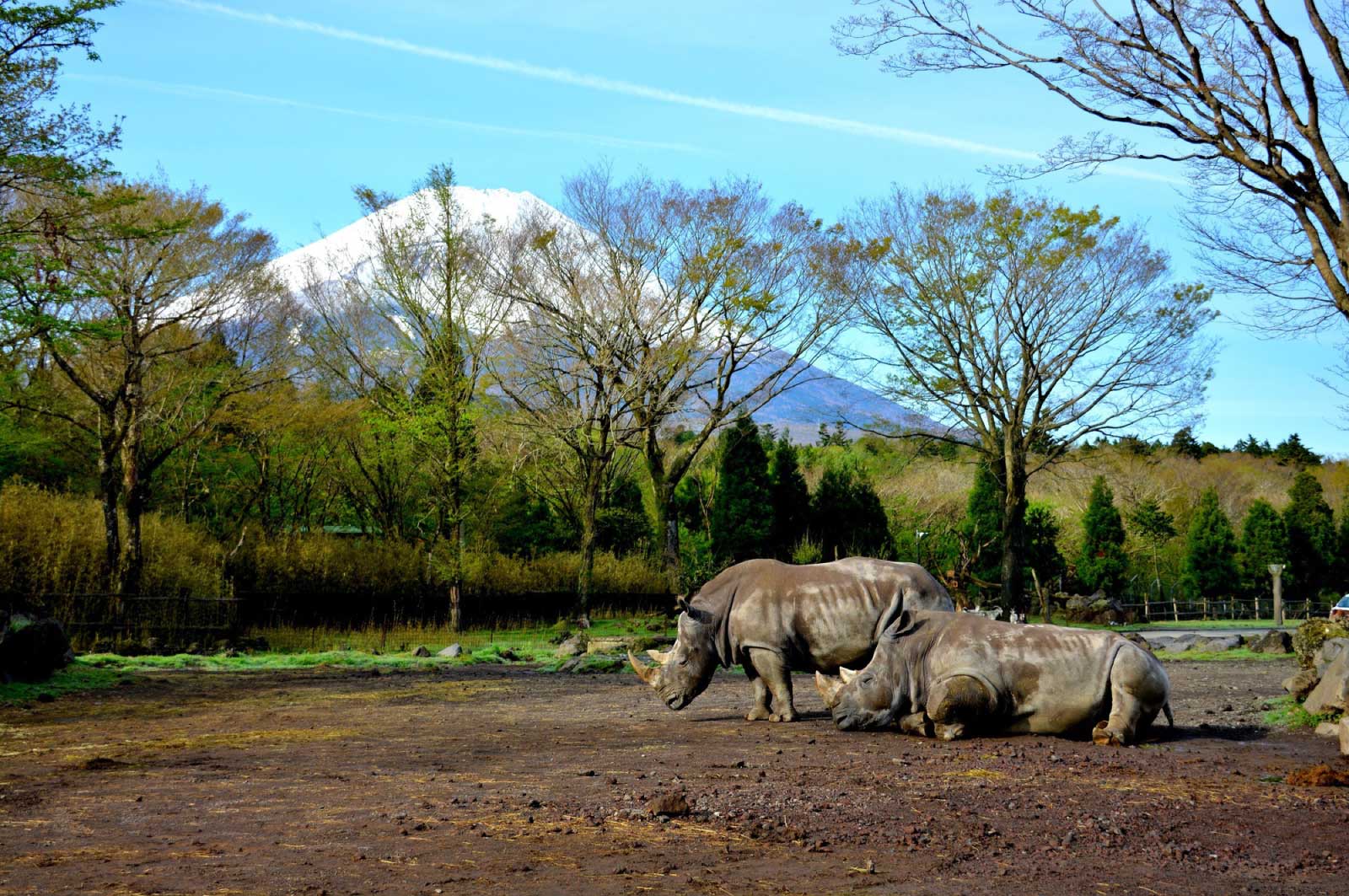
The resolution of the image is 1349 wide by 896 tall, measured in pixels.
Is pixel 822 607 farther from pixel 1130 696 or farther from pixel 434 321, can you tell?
pixel 434 321

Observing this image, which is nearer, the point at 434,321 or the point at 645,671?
the point at 645,671

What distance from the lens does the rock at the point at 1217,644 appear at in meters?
24.7

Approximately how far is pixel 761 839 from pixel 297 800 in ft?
10.7

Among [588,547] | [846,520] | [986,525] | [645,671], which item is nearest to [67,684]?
[645,671]

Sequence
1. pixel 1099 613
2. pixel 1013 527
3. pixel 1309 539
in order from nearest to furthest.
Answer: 1. pixel 1013 527
2. pixel 1099 613
3. pixel 1309 539

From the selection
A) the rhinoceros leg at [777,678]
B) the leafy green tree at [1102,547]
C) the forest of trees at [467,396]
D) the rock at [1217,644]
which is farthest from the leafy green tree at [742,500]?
the rhinoceros leg at [777,678]

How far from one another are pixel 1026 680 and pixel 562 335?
2793cm

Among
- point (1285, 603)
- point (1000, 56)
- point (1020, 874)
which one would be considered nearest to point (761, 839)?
point (1020, 874)

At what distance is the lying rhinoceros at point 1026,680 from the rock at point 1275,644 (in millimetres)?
14807

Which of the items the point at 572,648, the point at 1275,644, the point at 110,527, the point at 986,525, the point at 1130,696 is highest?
the point at 986,525

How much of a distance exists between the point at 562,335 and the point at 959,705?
2787 centimetres

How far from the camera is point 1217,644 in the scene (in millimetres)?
25078

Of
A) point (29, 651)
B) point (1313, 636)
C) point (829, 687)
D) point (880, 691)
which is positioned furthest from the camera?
point (29, 651)

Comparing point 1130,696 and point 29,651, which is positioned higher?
point 1130,696
